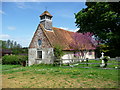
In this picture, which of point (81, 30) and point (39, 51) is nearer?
point (39, 51)

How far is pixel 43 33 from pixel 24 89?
42.6ft

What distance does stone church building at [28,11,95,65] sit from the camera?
17391mm

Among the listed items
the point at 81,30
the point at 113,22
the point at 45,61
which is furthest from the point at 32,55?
the point at 113,22

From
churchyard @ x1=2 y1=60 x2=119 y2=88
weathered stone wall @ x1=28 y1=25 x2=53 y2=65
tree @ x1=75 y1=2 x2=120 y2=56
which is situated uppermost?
tree @ x1=75 y1=2 x2=120 y2=56

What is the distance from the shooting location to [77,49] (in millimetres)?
19109

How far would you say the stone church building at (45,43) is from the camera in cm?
1739

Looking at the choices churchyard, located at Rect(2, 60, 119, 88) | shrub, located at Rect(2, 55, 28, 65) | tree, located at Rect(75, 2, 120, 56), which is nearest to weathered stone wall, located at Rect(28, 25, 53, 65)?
shrub, located at Rect(2, 55, 28, 65)

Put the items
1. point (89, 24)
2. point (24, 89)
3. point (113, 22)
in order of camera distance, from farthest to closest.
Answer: point (89, 24) → point (113, 22) → point (24, 89)

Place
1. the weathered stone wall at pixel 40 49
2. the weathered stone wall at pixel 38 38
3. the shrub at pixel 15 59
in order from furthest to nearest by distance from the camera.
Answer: the shrub at pixel 15 59 → the weathered stone wall at pixel 38 38 → the weathered stone wall at pixel 40 49

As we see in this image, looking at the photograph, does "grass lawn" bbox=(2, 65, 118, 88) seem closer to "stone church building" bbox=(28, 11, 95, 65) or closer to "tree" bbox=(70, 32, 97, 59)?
"stone church building" bbox=(28, 11, 95, 65)

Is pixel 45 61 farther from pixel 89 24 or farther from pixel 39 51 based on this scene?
pixel 89 24

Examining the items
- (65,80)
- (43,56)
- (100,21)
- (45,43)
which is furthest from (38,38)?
(65,80)

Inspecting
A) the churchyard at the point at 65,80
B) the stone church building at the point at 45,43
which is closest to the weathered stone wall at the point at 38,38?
the stone church building at the point at 45,43

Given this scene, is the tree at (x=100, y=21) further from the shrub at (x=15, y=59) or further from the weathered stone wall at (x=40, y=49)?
the shrub at (x=15, y=59)
